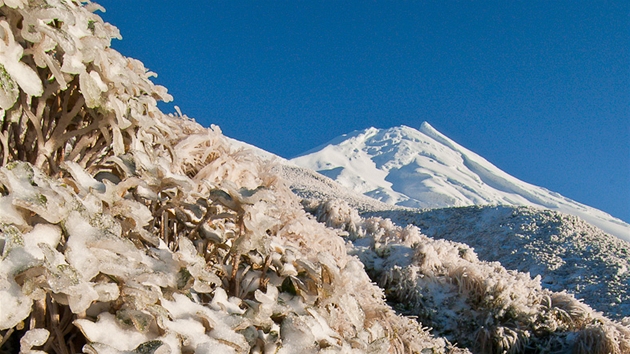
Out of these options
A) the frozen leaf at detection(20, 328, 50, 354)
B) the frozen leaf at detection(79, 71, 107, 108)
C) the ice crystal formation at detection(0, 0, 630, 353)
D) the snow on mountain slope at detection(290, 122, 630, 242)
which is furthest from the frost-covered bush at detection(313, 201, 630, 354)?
the snow on mountain slope at detection(290, 122, 630, 242)

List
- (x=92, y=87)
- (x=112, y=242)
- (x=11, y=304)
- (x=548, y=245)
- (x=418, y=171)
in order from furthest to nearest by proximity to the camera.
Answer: (x=418, y=171) → (x=548, y=245) → (x=92, y=87) → (x=112, y=242) → (x=11, y=304)

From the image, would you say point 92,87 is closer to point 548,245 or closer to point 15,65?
point 15,65

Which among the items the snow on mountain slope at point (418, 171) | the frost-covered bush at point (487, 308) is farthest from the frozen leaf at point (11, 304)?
the snow on mountain slope at point (418, 171)

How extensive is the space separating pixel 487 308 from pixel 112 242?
2.65m

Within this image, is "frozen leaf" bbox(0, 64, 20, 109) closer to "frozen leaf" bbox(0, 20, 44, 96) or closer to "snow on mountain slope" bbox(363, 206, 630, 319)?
"frozen leaf" bbox(0, 20, 44, 96)

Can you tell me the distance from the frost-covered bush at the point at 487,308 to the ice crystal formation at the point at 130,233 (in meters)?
0.96

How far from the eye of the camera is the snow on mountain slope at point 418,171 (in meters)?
68.3

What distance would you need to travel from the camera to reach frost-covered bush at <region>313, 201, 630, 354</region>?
9.01 feet

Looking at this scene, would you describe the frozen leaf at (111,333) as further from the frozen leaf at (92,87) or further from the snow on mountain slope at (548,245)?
the snow on mountain slope at (548,245)

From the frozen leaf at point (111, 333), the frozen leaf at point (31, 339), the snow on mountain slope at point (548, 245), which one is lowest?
the frozen leaf at point (31, 339)

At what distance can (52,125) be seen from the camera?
123 cm

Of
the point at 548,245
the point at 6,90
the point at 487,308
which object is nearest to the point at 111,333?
the point at 6,90

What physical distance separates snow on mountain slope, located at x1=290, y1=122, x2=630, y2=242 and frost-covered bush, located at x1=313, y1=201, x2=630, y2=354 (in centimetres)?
5572

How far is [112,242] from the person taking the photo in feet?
2.52
